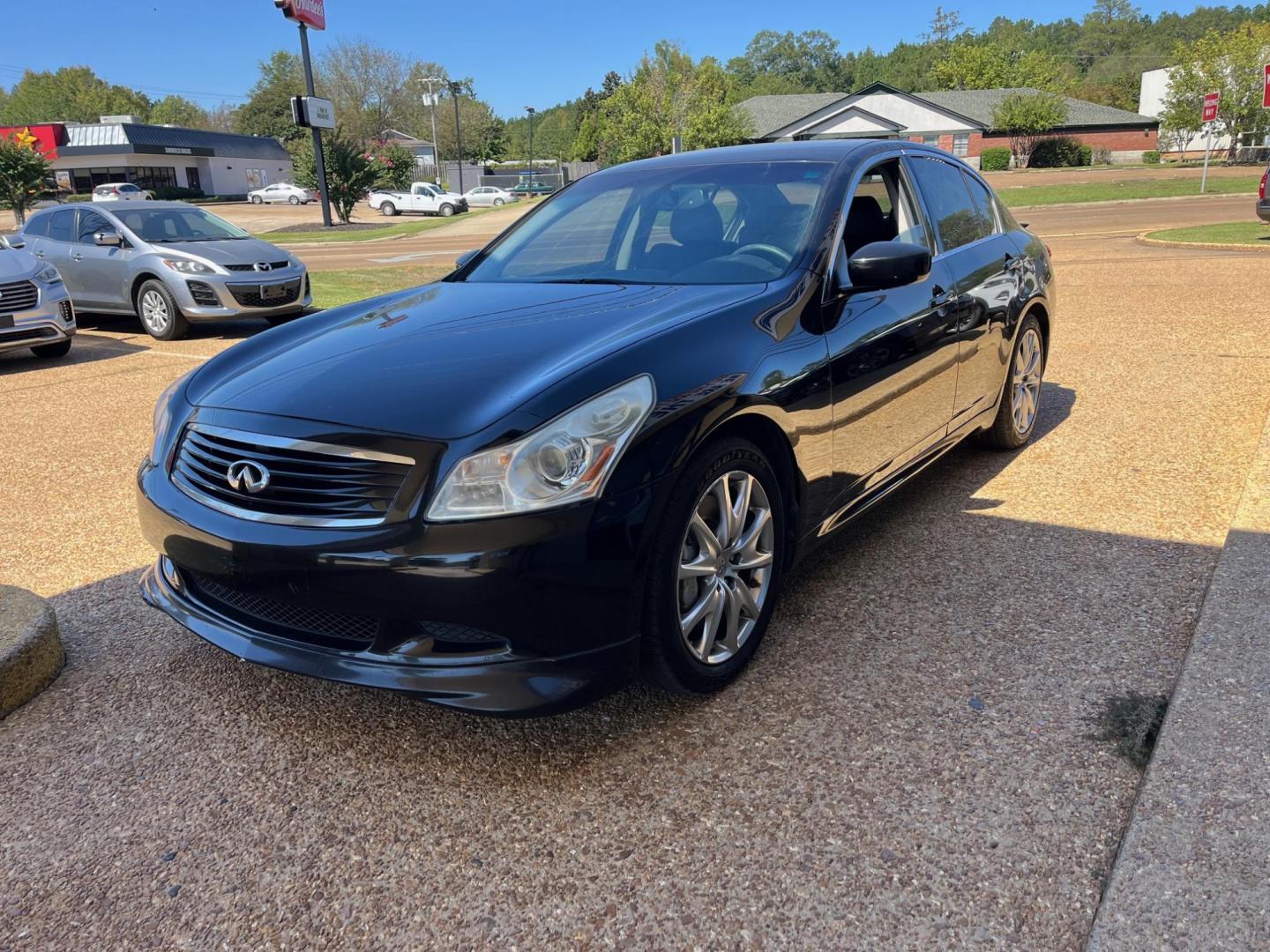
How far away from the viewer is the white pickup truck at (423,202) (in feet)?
151

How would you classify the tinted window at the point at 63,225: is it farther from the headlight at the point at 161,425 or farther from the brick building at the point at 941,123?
the brick building at the point at 941,123

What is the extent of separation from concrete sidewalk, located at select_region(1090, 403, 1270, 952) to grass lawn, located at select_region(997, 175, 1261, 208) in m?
28.7

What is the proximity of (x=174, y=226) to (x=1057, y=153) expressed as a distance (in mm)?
69120

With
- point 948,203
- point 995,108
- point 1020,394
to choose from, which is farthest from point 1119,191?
point 995,108

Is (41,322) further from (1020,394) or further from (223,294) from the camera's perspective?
(1020,394)

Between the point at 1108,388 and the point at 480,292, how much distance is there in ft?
16.3

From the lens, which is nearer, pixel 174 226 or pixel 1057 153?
pixel 174 226

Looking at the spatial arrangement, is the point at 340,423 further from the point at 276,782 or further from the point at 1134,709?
the point at 1134,709

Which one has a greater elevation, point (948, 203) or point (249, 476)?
point (948, 203)

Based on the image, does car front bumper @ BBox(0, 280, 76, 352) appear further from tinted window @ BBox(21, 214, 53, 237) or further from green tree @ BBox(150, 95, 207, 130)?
green tree @ BBox(150, 95, 207, 130)

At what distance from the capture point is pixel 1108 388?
679 cm

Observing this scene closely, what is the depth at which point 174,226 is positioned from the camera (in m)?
11.2

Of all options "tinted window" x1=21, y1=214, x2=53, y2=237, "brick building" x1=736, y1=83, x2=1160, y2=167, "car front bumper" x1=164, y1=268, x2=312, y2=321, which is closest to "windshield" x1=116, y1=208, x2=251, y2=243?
"car front bumper" x1=164, y1=268, x2=312, y2=321

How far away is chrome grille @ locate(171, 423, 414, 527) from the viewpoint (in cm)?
246
